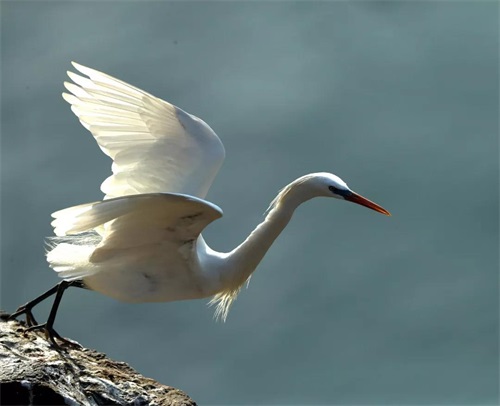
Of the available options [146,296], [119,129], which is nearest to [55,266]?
[146,296]

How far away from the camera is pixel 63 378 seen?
13.0ft

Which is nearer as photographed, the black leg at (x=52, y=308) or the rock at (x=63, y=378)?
the rock at (x=63, y=378)

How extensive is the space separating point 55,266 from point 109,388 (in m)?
0.67

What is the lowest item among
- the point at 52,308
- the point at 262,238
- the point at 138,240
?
the point at 52,308

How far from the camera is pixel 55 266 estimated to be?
4566 mm

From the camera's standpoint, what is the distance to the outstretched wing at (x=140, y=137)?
4801 millimetres

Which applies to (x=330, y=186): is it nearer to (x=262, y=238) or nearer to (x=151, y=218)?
(x=262, y=238)

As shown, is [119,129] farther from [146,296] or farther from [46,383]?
[46,383]

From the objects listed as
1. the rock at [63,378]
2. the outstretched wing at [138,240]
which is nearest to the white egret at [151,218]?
the outstretched wing at [138,240]

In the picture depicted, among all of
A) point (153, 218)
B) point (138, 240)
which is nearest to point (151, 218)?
point (153, 218)

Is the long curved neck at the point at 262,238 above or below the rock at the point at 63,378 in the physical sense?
above

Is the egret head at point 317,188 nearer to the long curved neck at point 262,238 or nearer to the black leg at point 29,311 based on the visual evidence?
the long curved neck at point 262,238

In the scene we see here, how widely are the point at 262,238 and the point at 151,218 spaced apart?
0.68 metres

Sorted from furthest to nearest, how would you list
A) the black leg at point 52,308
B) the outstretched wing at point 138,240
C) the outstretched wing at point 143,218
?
the black leg at point 52,308 < the outstretched wing at point 138,240 < the outstretched wing at point 143,218
